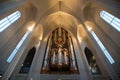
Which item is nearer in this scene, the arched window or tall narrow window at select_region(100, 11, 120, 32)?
the arched window

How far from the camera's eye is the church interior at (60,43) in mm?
11359

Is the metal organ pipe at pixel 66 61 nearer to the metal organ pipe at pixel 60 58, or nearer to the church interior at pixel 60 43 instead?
the church interior at pixel 60 43

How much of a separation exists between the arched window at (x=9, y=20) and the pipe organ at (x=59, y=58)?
176 inches

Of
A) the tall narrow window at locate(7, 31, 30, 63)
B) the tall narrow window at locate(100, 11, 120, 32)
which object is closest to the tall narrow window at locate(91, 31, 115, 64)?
the tall narrow window at locate(100, 11, 120, 32)

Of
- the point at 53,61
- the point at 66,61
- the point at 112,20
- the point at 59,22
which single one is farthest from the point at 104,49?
the point at 59,22

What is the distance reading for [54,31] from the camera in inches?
712

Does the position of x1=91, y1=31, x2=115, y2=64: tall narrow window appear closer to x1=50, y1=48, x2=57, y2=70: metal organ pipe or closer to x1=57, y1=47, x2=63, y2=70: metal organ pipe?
x1=57, y1=47, x2=63, y2=70: metal organ pipe

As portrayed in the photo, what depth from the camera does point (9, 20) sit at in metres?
11.9

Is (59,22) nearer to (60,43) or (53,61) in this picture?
(60,43)

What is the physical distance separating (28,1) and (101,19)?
685cm

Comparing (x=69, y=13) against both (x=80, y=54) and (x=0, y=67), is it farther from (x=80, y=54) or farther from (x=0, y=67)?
(x=0, y=67)

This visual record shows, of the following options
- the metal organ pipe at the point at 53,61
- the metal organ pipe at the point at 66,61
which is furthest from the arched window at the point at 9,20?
the metal organ pipe at the point at 66,61

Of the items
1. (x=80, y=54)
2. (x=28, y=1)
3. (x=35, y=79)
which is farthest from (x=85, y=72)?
(x=28, y=1)

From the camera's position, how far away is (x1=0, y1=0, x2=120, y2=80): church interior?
1136 centimetres
